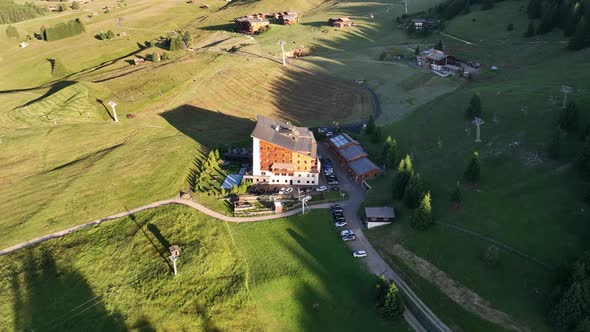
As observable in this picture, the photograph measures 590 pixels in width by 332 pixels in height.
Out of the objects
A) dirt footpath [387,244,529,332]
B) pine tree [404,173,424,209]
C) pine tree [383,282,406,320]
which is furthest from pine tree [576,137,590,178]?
pine tree [383,282,406,320]

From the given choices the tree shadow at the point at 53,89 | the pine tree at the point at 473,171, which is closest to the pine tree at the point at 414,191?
the pine tree at the point at 473,171

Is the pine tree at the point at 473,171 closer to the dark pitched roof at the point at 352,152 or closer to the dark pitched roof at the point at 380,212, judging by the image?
the dark pitched roof at the point at 380,212

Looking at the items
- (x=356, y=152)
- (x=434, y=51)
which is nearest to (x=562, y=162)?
(x=356, y=152)

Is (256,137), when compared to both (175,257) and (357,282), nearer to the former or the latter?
(175,257)

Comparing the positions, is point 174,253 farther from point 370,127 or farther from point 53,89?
point 53,89

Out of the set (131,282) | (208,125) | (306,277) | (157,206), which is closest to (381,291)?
(306,277)

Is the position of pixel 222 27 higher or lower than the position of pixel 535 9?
lower
